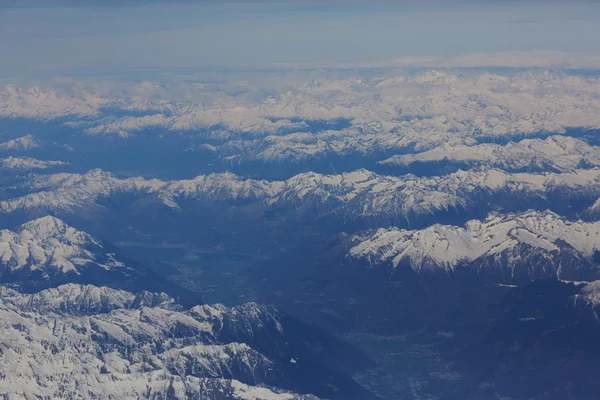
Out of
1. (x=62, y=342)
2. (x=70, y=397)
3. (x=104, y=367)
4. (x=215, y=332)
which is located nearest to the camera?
(x=70, y=397)

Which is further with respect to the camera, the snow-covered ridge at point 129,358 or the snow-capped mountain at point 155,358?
the snow-capped mountain at point 155,358

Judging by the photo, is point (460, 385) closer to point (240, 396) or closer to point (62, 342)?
point (240, 396)

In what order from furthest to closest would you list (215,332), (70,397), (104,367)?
(215,332)
(104,367)
(70,397)

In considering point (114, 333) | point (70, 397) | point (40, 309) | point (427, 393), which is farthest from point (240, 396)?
point (40, 309)

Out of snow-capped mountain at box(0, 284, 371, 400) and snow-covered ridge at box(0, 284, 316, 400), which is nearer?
snow-covered ridge at box(0, 284, 316, 400)

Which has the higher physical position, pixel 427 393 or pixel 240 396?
pixel 240 396
